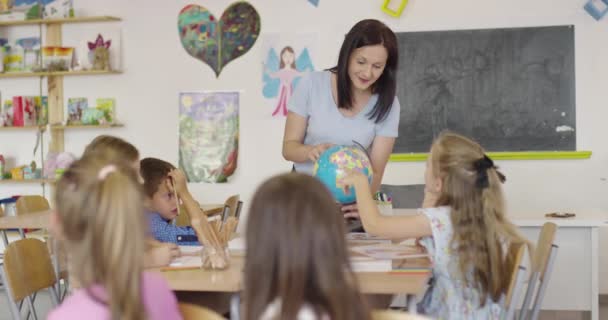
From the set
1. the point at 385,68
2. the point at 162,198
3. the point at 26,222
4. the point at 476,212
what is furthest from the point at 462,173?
the point at 26,222

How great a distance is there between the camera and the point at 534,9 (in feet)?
16.8

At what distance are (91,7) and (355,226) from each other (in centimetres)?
375

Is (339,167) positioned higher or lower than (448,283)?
higher

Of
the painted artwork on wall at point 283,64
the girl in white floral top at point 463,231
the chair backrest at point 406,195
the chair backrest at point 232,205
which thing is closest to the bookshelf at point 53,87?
the painted artwork on wall at point 283,64

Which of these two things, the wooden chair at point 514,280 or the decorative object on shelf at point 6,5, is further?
the decorative object on shelf at point 6,5

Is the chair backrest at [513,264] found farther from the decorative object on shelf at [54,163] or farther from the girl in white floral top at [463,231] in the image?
the decorative object on shelf at [54,163]

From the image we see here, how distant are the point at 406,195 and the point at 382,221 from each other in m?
2.35

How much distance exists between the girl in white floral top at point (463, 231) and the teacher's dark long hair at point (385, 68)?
46 centimetres

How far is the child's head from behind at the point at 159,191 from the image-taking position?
9.76 ft

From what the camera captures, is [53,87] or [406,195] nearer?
[406,195]

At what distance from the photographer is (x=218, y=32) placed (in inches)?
220

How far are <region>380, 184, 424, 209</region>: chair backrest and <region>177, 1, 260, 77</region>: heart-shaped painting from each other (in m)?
1.56

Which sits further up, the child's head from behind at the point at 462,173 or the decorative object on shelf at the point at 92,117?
the decorative object on shelf at the point at 92,117

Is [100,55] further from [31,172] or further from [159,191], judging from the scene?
[159,191]
